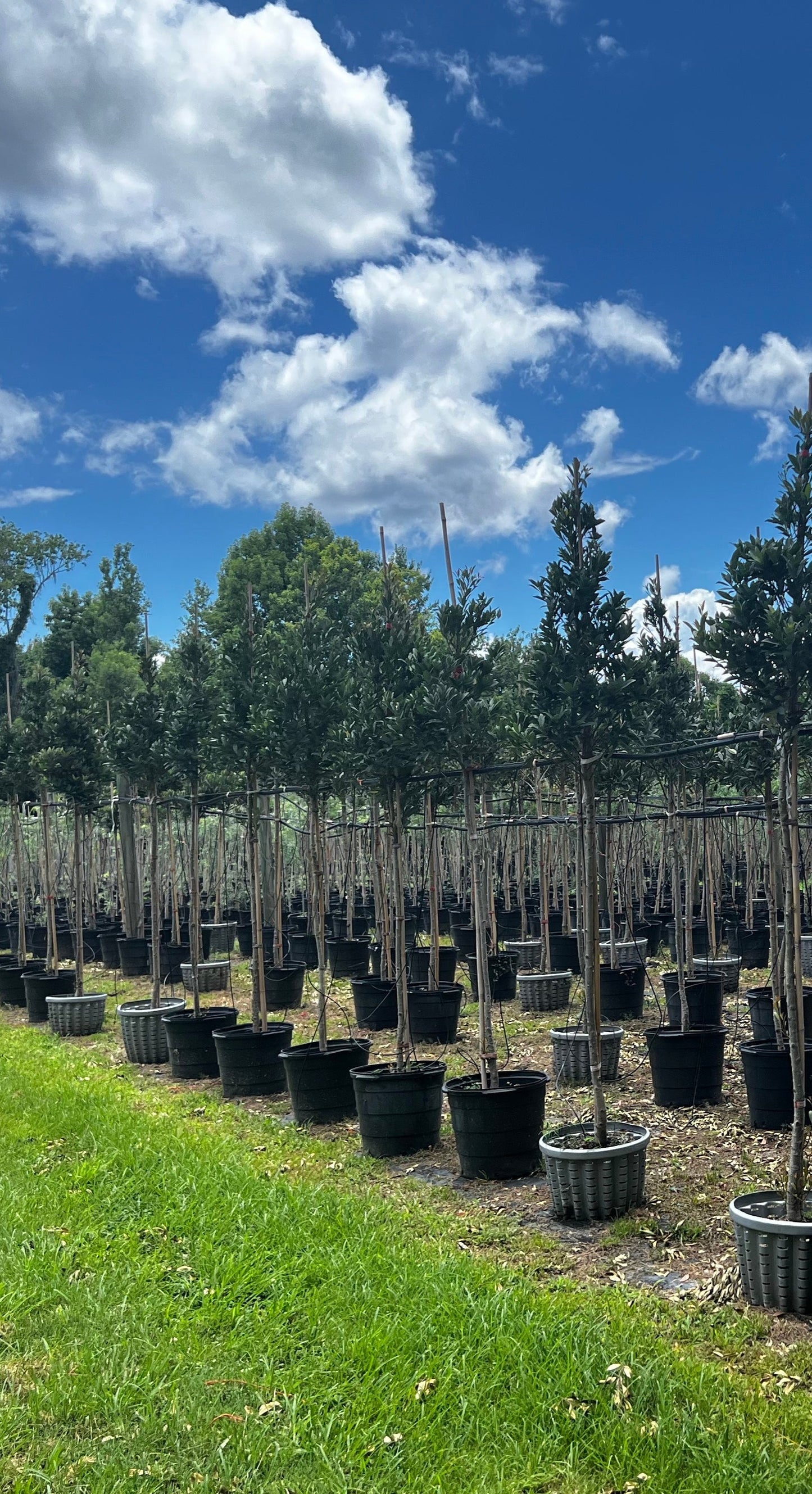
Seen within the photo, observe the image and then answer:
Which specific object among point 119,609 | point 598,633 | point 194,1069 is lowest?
point 194,1069

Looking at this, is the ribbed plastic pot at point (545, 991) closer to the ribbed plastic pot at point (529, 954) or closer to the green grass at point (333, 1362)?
the ribbed plastic pot at point (529, 954)

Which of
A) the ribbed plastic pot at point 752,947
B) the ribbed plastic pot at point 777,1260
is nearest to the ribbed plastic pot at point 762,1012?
the ribbed plastic pot at point 777,1260

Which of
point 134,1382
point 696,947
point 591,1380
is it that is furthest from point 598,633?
point 696,947

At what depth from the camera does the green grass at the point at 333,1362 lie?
3.31m

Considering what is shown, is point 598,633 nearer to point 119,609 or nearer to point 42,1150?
point 42,1150

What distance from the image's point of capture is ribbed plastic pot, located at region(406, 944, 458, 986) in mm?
12719

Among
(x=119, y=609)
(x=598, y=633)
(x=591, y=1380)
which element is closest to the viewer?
(x=591, y=1380)

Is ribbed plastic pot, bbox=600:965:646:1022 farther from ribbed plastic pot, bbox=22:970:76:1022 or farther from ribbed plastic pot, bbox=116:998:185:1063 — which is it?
ribbed plastic pot, bbox=22:970:76:1022

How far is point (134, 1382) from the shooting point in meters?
3.80

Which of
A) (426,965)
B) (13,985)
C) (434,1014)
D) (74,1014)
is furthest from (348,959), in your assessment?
(434,1014)

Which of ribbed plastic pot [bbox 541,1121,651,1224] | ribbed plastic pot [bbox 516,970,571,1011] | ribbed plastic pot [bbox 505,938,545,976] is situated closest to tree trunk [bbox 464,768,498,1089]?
ribbed plastic pot [bbox 541,1121,651,1224]

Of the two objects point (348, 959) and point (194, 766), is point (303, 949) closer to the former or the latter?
point (348, 959)

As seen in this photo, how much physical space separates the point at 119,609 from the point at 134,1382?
46.8 m

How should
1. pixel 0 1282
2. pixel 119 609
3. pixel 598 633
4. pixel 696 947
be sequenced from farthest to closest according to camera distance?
pixel 119 609
pixel 696 947
pixel 598 633
pixel 0 1282
